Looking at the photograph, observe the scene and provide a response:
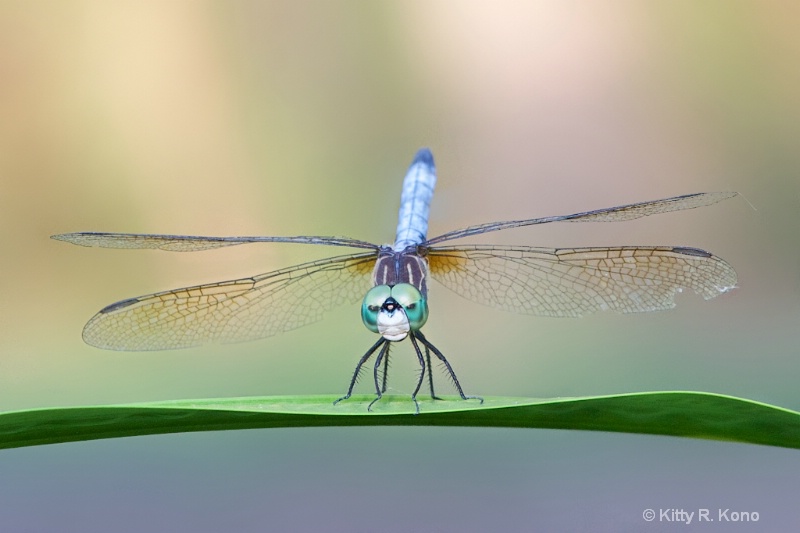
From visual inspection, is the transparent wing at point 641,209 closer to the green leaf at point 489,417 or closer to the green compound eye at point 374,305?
the green compound eye at point 374,305

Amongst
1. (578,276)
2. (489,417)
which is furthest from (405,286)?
(489,417)

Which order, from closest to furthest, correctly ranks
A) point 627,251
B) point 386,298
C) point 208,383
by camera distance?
1. point 386,298
2. point 627,251
3. point 208,383

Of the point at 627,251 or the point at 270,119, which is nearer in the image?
the point at 627,251

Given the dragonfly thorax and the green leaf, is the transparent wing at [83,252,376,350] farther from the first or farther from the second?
the green leaf

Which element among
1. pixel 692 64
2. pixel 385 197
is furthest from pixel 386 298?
pixel 692 64

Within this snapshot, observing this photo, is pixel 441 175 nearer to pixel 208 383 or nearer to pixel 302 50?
pixel 302 50

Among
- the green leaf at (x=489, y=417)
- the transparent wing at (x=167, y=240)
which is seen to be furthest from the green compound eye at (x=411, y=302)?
the green leaf at (x=489, y=417)

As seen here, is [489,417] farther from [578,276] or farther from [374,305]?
[578,276]
